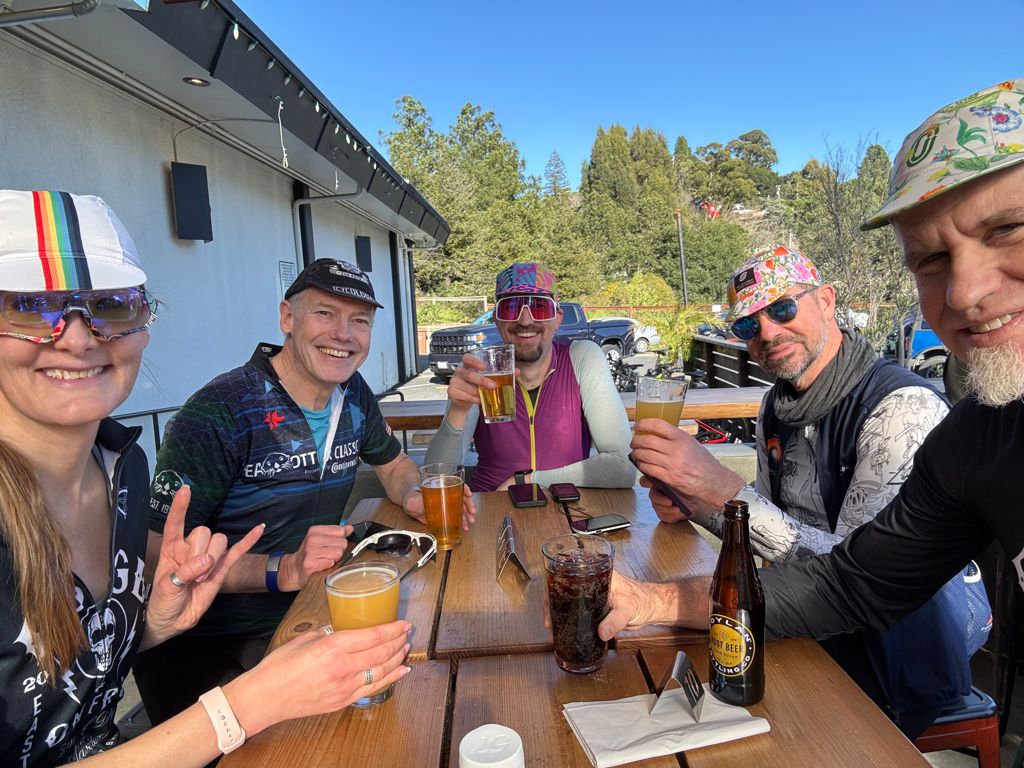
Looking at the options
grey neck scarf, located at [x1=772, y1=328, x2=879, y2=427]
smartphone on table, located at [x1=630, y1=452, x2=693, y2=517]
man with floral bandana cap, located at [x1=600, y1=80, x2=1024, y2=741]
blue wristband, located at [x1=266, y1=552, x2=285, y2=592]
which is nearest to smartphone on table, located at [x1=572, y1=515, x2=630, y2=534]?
smartphone on table, located at [x1=630, y1=452, x2=693, y2=517]

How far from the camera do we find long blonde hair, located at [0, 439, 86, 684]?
3.85 feet

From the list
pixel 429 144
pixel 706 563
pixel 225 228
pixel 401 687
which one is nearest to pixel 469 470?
pixel 706 563

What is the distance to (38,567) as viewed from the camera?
1196 mm

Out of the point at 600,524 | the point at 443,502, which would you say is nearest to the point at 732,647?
the point at 600,524

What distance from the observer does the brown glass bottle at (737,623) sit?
1.13 metres

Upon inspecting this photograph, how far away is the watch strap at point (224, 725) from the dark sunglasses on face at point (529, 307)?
2.31 meters

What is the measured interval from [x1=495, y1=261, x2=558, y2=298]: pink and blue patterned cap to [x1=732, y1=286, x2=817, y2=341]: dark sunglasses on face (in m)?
1.10

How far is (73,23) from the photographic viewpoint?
3.47 m

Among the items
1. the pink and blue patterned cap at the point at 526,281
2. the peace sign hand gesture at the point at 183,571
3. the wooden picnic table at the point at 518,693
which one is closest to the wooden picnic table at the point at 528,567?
the wooden picnic table at the point at 518,693

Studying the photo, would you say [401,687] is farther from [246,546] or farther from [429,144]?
[429,144]

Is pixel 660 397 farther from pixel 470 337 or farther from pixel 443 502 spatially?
pixel 470 337

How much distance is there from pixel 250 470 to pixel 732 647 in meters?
1.80

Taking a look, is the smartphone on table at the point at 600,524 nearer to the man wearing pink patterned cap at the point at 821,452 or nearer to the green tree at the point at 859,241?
the man wearing pink patterned cap at the point at 821,452

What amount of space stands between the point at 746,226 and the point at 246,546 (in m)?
59.8
